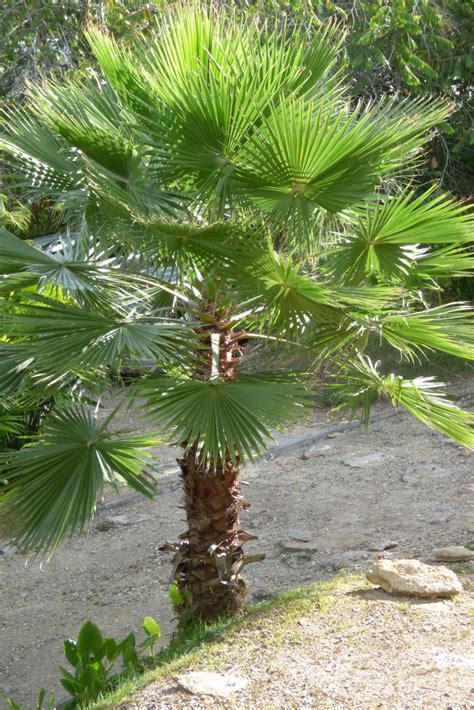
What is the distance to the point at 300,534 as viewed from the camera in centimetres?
688

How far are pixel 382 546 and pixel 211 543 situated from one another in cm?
196

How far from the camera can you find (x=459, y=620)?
4.46 metres

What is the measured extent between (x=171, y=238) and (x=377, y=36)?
20.0ft

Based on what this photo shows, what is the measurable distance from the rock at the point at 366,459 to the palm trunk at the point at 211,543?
133 inches

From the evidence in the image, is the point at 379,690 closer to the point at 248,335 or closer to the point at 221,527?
the point at 221,527

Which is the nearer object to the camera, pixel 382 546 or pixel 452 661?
pixel 452 661

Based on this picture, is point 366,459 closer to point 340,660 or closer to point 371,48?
point 340,660

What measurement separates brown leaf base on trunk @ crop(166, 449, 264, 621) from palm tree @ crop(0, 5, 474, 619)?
0.01 meters

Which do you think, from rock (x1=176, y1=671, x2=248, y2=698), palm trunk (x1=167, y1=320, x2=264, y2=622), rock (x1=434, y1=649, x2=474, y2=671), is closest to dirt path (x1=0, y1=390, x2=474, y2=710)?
palm trunk (x1=167, y1=320, x2=264, y2=622)

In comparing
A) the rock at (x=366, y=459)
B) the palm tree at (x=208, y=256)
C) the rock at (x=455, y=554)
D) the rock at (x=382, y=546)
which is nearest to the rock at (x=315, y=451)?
the rock at (x=366, y=459)

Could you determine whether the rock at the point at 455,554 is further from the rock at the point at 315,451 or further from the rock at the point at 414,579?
the rock at the point at 315,451

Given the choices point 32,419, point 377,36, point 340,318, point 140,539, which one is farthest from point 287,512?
point 377,36

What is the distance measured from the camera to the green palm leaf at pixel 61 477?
4105 millimetres

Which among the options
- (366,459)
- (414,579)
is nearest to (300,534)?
(366,459)
